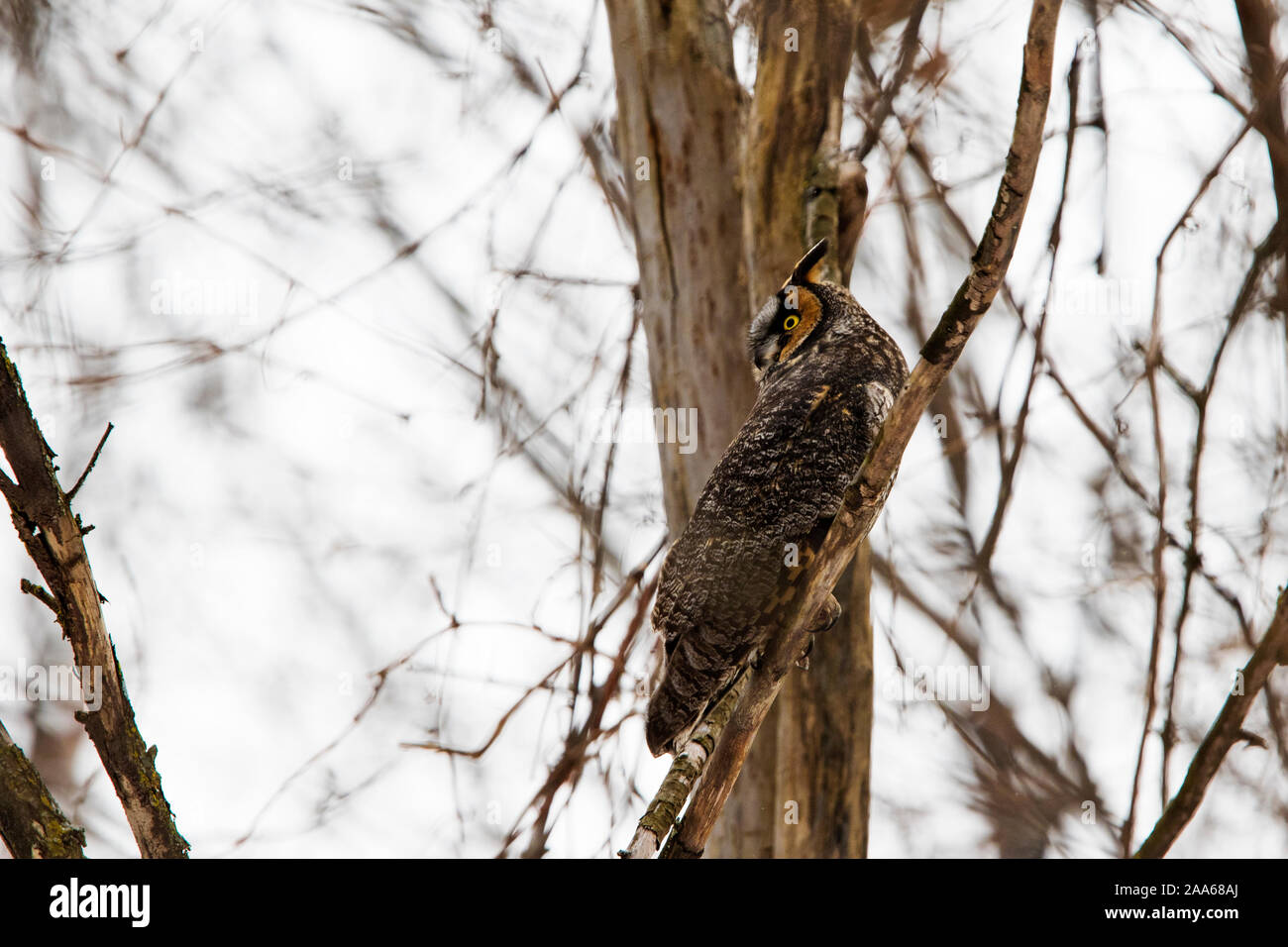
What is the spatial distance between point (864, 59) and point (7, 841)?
367 cm

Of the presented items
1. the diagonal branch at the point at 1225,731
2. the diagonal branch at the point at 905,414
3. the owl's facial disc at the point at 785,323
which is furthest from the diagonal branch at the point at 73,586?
the diagonal branch at the point at 1225,731

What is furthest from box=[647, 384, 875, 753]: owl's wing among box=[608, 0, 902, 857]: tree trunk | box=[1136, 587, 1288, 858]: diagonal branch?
box=[608, 0, 902, 857]: tree trunk

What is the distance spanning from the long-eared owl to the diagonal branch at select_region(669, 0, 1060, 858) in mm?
130

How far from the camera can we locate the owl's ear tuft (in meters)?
2.99

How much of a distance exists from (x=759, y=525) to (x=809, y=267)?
840 millimetres

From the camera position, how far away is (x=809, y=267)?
10.0 ft

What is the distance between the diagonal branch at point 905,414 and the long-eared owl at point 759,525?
0.13 metres

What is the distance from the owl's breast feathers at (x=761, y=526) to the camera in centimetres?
262

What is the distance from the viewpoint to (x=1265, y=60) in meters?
3.19

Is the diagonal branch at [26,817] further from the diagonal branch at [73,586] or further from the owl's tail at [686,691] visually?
the owl's tail at [686,691]

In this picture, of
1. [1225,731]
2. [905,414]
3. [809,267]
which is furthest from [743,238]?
[1225,731]

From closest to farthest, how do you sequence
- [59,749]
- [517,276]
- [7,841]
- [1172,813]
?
[7,841]
[1172,813]
[517,276]
[59,749]

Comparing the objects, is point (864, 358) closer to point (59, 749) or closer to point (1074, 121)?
point (1074, 121)
